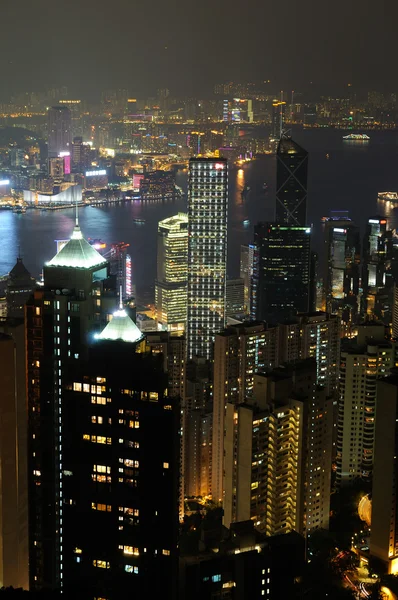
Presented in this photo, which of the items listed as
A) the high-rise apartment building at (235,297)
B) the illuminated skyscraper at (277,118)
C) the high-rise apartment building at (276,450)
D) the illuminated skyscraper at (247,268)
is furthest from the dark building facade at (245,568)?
the illuminated skyscraper at (277,118)

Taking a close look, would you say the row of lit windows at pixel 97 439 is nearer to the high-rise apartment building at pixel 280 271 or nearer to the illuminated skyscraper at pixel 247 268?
the high-rise apartment building at pixel 280 271

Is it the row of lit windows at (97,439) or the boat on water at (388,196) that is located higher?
the row of lit windows at (97,439)

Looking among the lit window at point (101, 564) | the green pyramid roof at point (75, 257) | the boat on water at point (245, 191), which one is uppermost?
the green pyramid roof at point (75, 257)

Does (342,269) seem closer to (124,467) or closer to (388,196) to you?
(388,196)

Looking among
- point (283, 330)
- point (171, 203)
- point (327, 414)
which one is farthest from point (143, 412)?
point (171, 203)

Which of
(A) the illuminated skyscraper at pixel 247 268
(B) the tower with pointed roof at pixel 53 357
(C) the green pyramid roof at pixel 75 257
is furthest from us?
(A) the illuminated skyscraper at pixel 247 268

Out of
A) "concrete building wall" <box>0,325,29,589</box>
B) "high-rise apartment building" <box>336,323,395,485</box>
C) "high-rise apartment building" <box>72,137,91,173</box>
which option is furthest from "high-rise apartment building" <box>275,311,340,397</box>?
"high-rise apartment building" <box>72,137,91,173</box>

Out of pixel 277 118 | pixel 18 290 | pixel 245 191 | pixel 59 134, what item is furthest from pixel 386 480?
pixel 59 134
